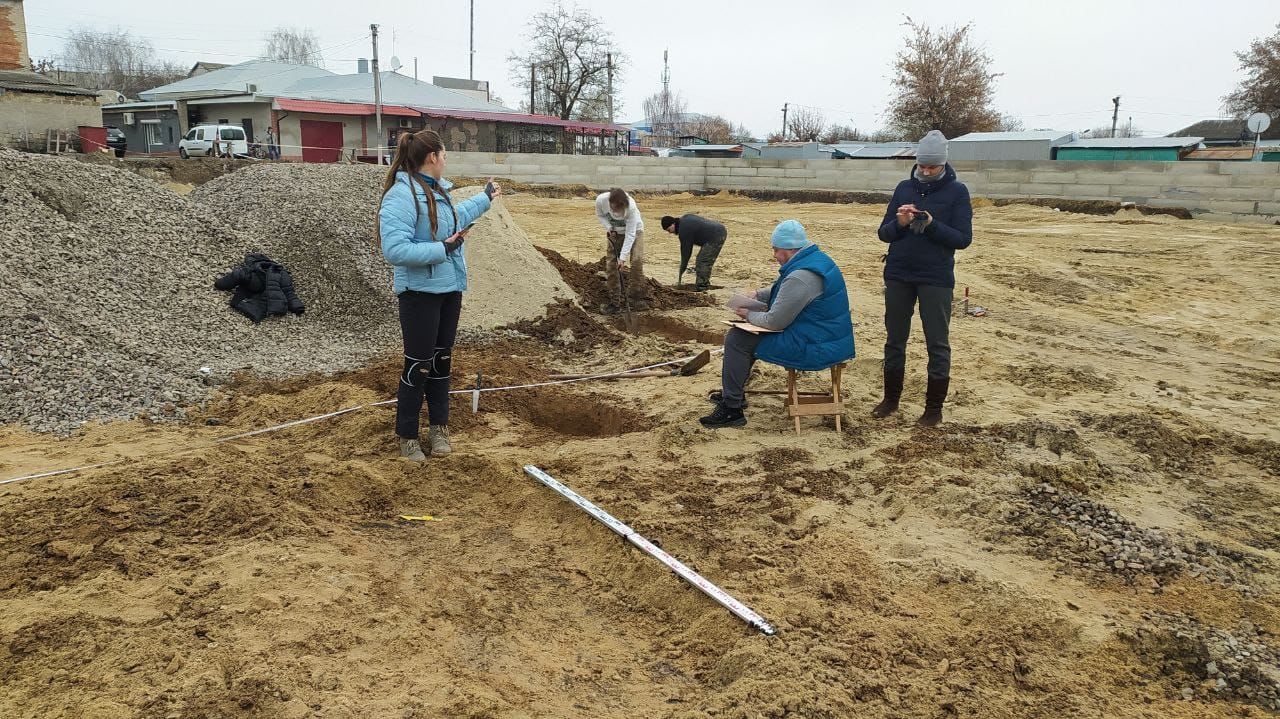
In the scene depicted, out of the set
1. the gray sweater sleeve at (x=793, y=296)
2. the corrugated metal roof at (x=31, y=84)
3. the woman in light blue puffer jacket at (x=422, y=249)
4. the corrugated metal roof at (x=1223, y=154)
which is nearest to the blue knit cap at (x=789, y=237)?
the gray sweater sleeve at (x=793, y=296)

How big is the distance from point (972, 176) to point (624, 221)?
45.7 ft

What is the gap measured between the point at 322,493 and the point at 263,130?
32.4 metres

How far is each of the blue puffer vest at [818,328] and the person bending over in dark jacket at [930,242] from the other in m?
0.35

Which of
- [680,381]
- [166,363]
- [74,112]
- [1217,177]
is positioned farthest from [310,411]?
[74,112]

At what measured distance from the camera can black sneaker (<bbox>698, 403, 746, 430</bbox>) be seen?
17.3 ft

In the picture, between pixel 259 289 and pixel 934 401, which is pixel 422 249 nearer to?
pixel 934 401

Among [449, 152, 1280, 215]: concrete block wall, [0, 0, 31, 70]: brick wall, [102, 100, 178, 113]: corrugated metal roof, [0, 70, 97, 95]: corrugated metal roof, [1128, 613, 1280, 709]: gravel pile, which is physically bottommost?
[1128, 613, 1280, 709]: gravel pile

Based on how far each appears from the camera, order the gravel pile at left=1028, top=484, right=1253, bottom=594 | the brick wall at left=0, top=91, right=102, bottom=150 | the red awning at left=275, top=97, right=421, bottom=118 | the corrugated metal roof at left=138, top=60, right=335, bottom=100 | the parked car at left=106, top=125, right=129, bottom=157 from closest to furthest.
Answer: the gravel pile at left=1028, top=484, right=1253, bottom=594 < the brick wall at left=0, top=91, right=102, bottom=150 < the parked car at left=106, top=125, right=129, bottom=157 < the red awning at left=275, top=97, right=421, bottom=118 < the corrugated metal roof at left=138, top=60, right=335, bottom=100

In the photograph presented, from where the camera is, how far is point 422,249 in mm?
4082

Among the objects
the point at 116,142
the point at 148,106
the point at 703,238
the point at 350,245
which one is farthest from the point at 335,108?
the point at 350,245

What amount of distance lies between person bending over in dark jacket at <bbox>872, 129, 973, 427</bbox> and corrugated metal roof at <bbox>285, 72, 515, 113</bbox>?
3229cm

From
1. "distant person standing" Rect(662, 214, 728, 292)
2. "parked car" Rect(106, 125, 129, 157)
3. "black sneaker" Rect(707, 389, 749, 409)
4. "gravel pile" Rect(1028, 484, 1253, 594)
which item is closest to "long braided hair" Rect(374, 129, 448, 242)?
"black sneaker" Rect(707, 389, 749, 409)

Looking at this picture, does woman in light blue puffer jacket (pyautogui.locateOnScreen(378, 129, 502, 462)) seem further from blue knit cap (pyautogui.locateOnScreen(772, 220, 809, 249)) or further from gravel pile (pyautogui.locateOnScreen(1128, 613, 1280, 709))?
gravel pile (pyautogui.locateOnScreen(1128, 613, 1280, 709))

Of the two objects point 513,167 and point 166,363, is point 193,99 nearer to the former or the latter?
point 513,167
